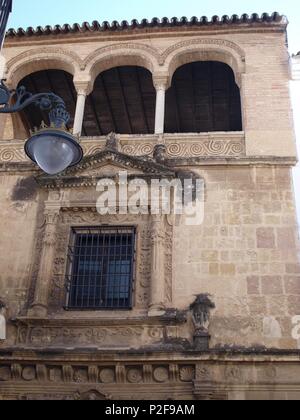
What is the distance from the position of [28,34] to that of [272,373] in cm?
869

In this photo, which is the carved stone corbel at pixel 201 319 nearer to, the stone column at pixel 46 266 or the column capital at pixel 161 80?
the stone column at pixel 46 266

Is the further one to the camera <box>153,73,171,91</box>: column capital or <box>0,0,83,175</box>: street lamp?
<box>153,73,171,91</box>: column capital

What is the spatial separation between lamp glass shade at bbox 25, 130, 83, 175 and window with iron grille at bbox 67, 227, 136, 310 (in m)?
3.72

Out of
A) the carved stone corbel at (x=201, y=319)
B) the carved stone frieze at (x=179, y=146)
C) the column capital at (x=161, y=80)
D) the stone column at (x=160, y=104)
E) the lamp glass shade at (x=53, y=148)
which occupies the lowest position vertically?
the carved stone corbel at (x=201, y=319)

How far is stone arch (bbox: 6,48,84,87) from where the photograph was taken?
12.5 meters

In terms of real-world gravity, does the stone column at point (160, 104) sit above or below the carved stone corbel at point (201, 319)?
Answer: above

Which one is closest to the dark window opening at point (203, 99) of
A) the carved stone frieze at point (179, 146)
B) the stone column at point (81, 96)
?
the stone column at point (81, 96)

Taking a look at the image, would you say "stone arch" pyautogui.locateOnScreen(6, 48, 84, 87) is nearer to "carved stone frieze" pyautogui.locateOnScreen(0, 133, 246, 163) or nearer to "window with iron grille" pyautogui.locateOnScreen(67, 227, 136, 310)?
"carved stone frieze" pyautogui.locateOnScreen(0, 133, 246, 163)

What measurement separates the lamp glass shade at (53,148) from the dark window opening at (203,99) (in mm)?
7644

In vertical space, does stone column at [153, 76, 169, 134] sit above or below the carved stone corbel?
above
